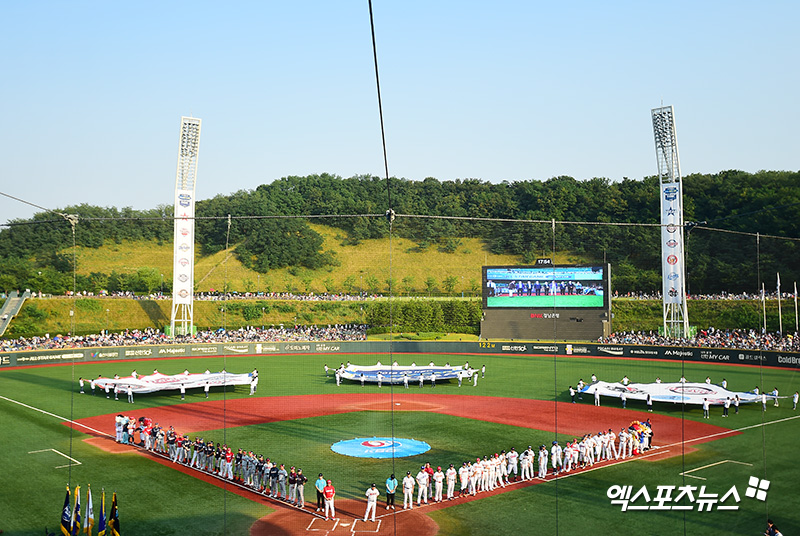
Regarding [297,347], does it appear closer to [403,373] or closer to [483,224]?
[403,373]

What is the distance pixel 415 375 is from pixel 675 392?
51.3 feet

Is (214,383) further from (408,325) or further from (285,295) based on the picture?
(285,295)

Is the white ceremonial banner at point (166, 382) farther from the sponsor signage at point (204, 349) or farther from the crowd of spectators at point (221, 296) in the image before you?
the crowd of spectators at point (221, 296)

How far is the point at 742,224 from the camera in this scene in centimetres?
5356

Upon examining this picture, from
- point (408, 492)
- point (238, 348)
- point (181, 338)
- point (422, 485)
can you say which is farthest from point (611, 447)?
point (181, 338)

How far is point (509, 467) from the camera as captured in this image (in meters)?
20.1

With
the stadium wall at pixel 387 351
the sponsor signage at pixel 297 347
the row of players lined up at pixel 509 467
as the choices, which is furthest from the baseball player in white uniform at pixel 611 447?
the sponsor signage at pixel 297 347

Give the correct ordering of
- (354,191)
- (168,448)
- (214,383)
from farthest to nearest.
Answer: (354,191) < (214,383) < (168,448)

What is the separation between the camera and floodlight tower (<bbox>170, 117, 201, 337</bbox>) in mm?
53875

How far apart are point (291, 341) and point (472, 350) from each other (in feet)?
50.3

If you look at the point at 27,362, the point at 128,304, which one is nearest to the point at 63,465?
the point at 27,362

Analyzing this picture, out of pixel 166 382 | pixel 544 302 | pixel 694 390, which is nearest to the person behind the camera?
pixel 694 390

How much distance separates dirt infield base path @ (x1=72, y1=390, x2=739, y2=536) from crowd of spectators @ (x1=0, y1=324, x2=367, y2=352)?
1530 centimetres

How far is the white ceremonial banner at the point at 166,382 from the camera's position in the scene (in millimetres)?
33219
